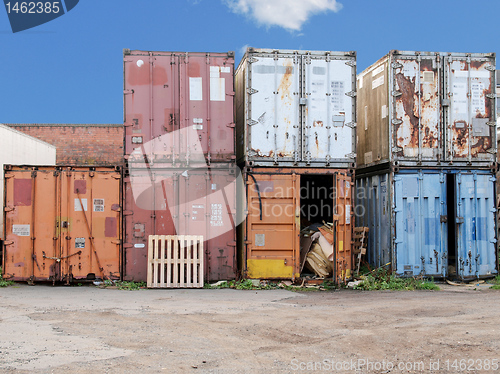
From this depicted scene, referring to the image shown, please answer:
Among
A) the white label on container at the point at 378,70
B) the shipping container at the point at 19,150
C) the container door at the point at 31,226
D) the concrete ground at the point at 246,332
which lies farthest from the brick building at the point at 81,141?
the concrete ground at the point at 246,332

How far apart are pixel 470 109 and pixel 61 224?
10945 mm

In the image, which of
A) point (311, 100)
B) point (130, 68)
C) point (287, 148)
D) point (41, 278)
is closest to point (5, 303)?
point (41, 278)

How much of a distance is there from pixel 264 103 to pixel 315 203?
4481 mm

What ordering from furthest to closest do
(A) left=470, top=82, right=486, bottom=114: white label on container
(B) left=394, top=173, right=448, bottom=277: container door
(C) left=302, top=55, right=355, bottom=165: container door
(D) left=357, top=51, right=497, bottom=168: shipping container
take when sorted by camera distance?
(A) left=470, top=82, right=486, bottom=114: white label on container < (D) left=357, top=51, right=497, bottom=168: shipping container < (B) left=394, top=173, right=448, bottom=277: container door < (C) left=302, top=55, right=355, bottom=165: container door

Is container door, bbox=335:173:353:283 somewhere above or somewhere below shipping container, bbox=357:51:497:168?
below

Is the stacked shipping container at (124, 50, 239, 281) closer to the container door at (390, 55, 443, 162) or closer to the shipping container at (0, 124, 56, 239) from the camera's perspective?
the container door at (390, 55, 443, 162)

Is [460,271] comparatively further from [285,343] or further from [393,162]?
[285,343]

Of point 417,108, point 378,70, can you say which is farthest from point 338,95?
point 417,108

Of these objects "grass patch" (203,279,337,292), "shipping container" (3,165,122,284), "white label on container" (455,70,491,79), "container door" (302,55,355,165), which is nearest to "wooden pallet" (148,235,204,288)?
"grass patch" (203,279,337,292)

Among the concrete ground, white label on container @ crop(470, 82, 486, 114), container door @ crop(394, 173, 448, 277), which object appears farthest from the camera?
white label on container @ crop(470, 82, 486, 114)

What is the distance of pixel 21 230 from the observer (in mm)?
12180

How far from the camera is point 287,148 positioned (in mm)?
12312

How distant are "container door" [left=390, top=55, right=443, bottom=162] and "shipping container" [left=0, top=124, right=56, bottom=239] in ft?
38.0

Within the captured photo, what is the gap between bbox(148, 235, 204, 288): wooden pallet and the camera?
1176 centimetres
